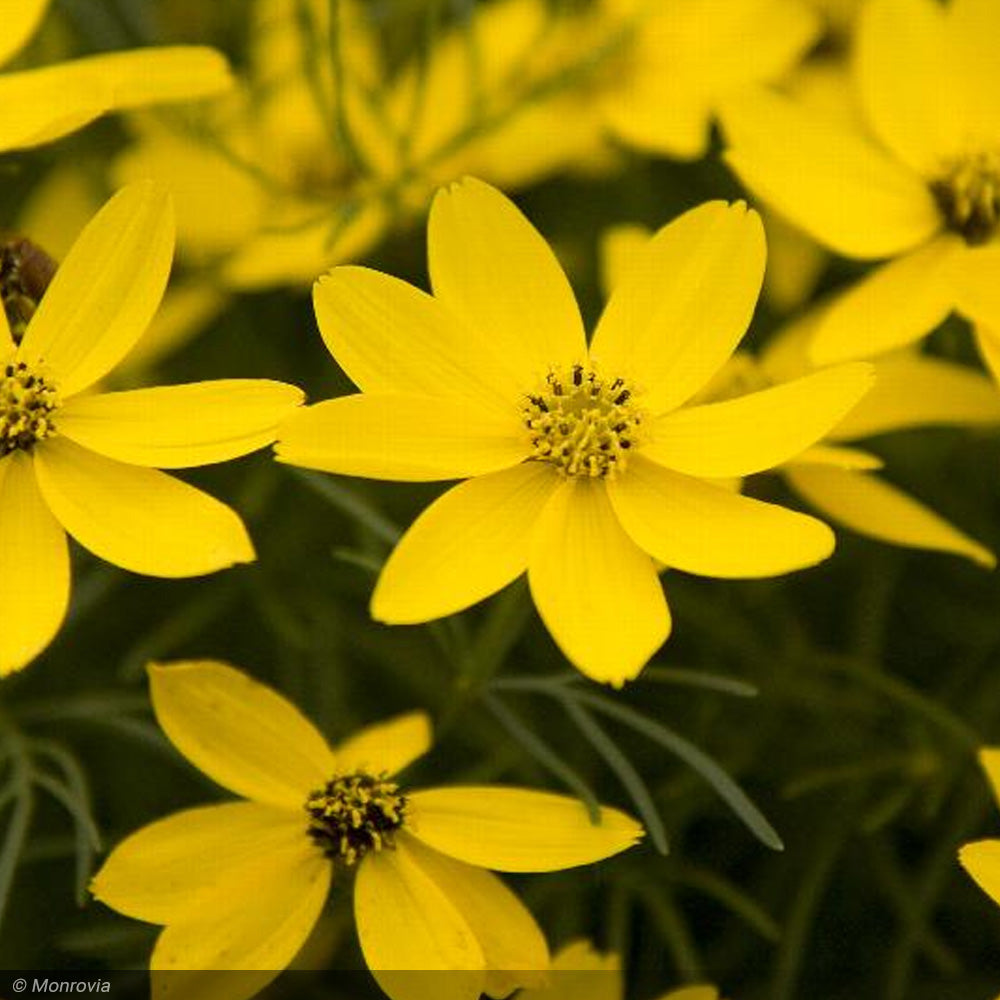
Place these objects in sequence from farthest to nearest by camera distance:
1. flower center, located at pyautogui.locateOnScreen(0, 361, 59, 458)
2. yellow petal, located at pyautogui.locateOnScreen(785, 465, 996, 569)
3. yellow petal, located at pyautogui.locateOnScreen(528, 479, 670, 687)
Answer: yellow petal, located at pyautogui.locateOnScreen(785, 465, 996, 569) < flower center, located at pyautogui.locateOnScreen(0, 361, 59, 458) < yellow petal, located at pyautogui.locateOnScreen(528, 479, 670, 687)

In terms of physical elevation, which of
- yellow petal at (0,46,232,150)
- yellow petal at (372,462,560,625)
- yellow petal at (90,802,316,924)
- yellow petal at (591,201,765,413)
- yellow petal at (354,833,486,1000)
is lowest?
yellow petal at (354,833,486,1000)

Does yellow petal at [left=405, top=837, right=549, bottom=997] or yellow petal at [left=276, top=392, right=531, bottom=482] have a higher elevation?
yellow petal at [left=276, top=392, right=531, bottom=482]

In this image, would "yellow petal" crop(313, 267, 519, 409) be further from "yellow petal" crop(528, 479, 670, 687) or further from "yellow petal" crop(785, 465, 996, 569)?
"yellow petal" crop(785, 465, 996, 569)

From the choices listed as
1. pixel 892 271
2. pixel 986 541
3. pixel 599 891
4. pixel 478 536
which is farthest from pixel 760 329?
pixel 478 536

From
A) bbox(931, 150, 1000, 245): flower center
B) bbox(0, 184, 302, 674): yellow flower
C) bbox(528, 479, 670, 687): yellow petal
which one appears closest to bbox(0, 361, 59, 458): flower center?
bbox(0, 184, 302, 674): yellow flower

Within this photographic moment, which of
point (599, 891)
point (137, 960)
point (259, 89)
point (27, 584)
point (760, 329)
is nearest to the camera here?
point (27, 584)

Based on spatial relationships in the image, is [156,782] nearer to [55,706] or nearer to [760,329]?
[55,706]

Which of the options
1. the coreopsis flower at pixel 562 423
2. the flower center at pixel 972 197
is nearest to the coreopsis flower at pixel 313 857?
the coreopsis flower at pixel 562 423
